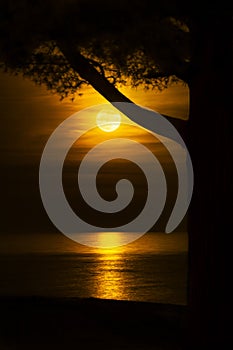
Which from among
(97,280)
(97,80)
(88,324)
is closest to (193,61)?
(97,80)

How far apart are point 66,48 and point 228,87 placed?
165 centimetres

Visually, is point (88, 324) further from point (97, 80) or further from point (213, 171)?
point (97, 80)

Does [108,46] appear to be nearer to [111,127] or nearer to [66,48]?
[66,48]

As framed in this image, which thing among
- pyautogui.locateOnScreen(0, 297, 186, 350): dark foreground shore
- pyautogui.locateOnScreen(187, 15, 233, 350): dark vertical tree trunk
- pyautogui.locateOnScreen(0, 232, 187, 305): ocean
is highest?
pyautogui.locateOnScreen(187, 15, 233, 350): dark vertical tree trunk

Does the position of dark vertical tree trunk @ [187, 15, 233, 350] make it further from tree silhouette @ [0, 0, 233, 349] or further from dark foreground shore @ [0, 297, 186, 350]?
dark foreground shore @ [0, 297, 186, 350]

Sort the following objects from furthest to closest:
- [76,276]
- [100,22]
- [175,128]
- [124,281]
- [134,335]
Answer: [76,276] < [124,281] < [134,335] < [175,128] < [100,22]

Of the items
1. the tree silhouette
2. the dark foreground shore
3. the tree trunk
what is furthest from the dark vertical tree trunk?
the dark foreground shore

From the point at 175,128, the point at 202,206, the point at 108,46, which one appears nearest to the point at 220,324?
the point at 202,206

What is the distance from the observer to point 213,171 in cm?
1029

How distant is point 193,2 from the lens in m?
9.90

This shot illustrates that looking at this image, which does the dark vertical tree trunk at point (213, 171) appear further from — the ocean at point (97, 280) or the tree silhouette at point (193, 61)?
the ocean at point (97, 280)

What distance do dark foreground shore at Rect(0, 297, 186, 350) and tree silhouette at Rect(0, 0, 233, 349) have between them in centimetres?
85

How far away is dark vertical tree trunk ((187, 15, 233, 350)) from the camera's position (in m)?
10.2

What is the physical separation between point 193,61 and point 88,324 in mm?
3636
